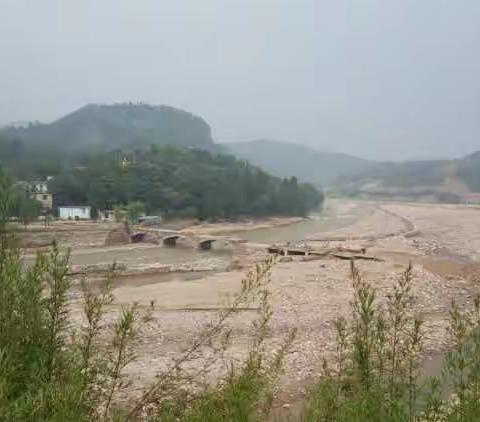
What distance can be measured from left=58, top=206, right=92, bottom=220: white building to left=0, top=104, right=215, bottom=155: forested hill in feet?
47.2

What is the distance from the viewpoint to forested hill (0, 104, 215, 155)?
93.2 m

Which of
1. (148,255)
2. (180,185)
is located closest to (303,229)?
(180,185)

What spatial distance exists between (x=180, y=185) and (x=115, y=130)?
7145 cm

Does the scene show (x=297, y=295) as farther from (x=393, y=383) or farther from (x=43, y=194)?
(x=43, y=194)

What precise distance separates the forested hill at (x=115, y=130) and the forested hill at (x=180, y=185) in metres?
10.4

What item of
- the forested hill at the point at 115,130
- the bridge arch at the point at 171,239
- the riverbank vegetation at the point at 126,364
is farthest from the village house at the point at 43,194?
the riverbank vegetation at the point at 126,364

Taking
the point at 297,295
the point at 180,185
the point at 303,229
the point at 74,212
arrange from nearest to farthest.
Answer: the point at 297,295
the point at 74,212
the point at 303,229
the point at 180,185

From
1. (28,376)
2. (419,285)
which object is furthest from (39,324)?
(419,285)

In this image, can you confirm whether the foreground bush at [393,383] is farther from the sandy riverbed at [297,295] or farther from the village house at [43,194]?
the village house at [43,194]

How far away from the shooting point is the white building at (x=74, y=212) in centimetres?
6323

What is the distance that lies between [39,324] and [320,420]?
8.18ft

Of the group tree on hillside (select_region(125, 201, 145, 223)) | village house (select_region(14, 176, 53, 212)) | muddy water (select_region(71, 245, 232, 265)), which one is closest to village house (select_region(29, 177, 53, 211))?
village house (select_region(14, 176, 53, 212))

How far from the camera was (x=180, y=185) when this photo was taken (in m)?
76.3

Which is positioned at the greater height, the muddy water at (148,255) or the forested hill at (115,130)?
the forested hill at (115,130)
